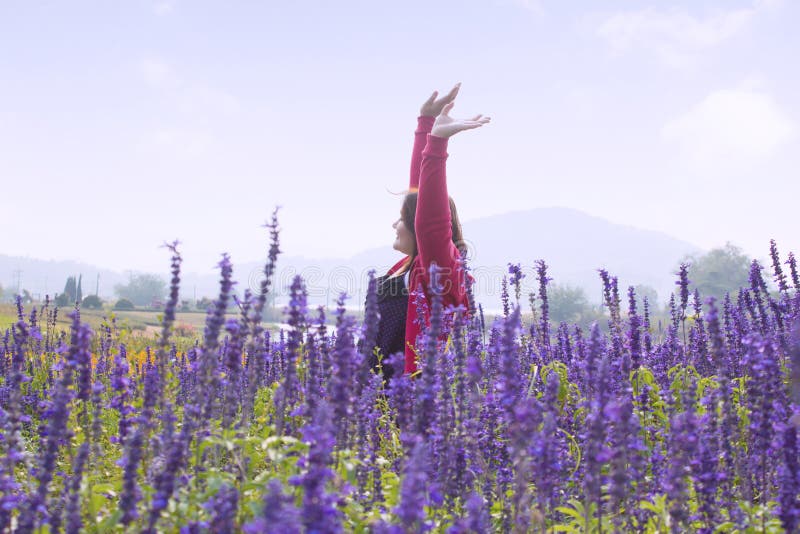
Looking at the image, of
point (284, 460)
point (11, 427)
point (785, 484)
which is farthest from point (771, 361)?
point (11, 427)

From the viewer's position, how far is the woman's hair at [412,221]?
621 cm

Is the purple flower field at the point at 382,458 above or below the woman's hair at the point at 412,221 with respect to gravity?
below

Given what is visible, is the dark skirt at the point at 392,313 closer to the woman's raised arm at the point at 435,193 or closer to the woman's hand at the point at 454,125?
the woman's raised arm at the point at 435,193

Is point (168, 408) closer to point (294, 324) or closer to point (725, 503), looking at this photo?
point (294, 324)

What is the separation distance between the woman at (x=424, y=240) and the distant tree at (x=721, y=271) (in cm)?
10027

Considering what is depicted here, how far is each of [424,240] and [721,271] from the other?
109354mm

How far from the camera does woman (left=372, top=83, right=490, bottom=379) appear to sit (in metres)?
5.45

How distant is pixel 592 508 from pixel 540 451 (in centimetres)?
87

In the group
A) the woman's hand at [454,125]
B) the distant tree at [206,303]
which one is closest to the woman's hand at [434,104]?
the woman's hand at [454,125]

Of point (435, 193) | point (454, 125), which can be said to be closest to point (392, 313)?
point (435, 193)

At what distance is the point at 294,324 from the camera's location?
3.26 m

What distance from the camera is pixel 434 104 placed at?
6551 millimetres

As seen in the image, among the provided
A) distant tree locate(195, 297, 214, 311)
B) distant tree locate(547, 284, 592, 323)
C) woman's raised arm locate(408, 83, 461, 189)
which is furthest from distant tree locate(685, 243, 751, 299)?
woman's raised arm locate(408, 83, 461, 189)

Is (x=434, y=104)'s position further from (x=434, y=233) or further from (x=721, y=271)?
(x=721, y=271)
